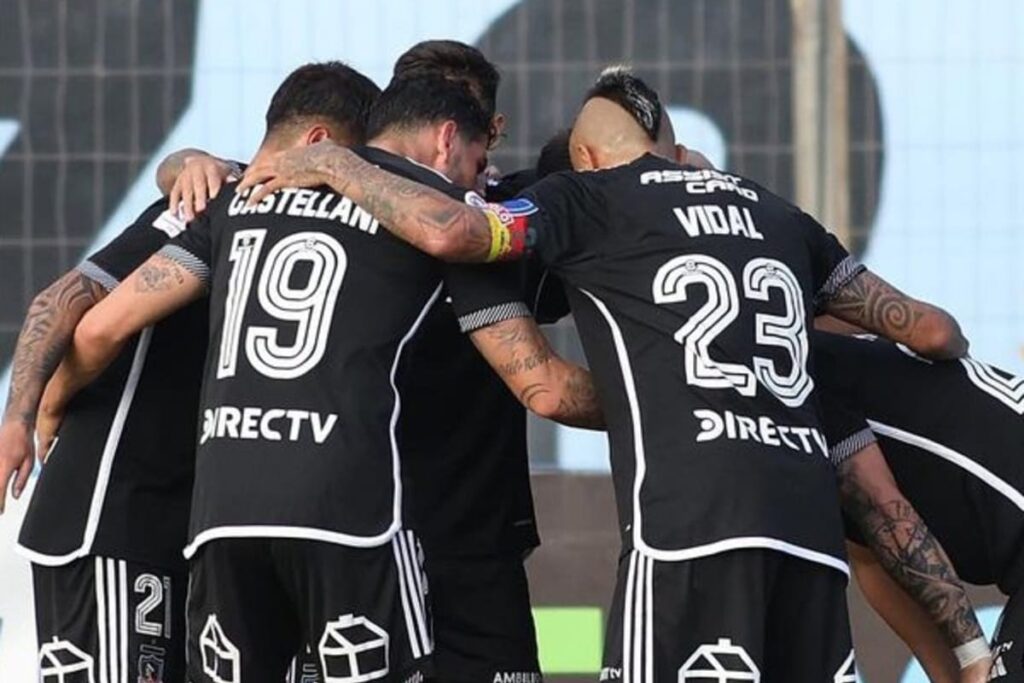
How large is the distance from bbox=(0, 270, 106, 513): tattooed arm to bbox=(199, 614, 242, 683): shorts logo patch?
2.09 feet

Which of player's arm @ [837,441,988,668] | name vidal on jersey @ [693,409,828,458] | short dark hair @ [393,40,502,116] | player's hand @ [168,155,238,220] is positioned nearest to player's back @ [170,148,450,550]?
player's hand @ [168,155,238,220]

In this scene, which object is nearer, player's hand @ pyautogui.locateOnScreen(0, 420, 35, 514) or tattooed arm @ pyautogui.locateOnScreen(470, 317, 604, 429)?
tattooed arm @ pyautogui.locateOnScreen(470, 317, 604, 429)

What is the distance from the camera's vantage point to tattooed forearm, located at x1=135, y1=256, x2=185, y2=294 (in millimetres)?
5664

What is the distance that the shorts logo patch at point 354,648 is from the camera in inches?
212

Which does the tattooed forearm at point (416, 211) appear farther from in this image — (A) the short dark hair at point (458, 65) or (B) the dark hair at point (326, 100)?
(A) the short dark hair at point (458, 65)

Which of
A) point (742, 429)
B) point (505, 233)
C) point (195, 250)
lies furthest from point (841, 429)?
point (195, 250)

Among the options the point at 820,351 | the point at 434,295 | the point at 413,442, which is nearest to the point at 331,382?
the point at 434,295

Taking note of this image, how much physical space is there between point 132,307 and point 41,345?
0.96 ft

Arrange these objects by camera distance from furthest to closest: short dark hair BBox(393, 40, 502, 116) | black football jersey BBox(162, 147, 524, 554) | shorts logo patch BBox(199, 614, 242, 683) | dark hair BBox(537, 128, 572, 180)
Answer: dark hair BBox(537, 128, 572, 180) < short dark hair BBox(393, 40, 502, 116) < shorts logo patch BBox(199, 614, 242, 683) < black football jersey BBox(162, 147, 524, 554)

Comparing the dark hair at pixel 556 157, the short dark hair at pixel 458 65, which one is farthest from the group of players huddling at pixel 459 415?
the dark hair at pixel 556 157

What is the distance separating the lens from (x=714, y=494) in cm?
525

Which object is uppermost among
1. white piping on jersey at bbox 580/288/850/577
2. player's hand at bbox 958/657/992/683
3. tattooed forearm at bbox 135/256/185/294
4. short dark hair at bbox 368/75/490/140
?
short dark hair at bbox 368/75/490/140

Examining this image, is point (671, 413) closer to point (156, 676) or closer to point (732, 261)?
point (732, 261)

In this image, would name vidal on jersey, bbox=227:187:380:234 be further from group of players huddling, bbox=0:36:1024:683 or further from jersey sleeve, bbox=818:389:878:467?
jersey sleeve, bbox=818:389:878:467
